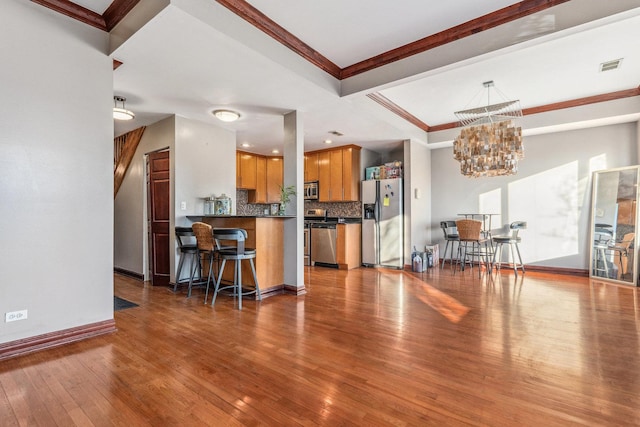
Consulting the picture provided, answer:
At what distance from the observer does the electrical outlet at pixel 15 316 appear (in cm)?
224

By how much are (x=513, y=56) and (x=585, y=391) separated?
323cm

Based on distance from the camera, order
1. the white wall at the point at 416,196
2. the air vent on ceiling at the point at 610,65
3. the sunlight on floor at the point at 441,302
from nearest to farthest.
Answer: the sunlight on floor at the point at 441,302 → the air vent on ceiling at the point at 610,65 → the white wall at the point at 416,196

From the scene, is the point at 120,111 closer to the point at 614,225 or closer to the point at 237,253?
the point at 237,253

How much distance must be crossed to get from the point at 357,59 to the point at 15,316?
A: 155 inches

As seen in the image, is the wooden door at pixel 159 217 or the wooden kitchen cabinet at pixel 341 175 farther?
the wooden kitchen cabinet at pixel 341 175

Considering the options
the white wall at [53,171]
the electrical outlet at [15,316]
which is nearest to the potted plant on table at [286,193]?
the white wall at [53,171]

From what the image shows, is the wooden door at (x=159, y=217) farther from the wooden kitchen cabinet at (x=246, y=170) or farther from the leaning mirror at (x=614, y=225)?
the leaning mirror at (x=614, y=225)

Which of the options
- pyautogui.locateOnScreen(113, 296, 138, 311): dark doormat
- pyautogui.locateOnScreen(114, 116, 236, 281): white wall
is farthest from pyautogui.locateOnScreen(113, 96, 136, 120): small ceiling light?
pyautogui.locateOnScreen(113, 296, 138, 311): dark doormat

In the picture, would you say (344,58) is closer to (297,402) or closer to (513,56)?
(513,56)

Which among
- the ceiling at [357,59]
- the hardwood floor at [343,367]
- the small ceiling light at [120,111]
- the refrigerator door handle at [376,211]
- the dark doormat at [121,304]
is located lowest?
the dark doormat at [121,304]

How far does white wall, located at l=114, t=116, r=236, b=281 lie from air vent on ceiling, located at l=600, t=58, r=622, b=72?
519cm

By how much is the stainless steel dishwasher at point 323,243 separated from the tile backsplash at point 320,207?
2.78ft

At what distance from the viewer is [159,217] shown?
15.2 feet

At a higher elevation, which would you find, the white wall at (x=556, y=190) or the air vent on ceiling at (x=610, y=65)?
the air vent on ceiling at (x=610, y=65)
